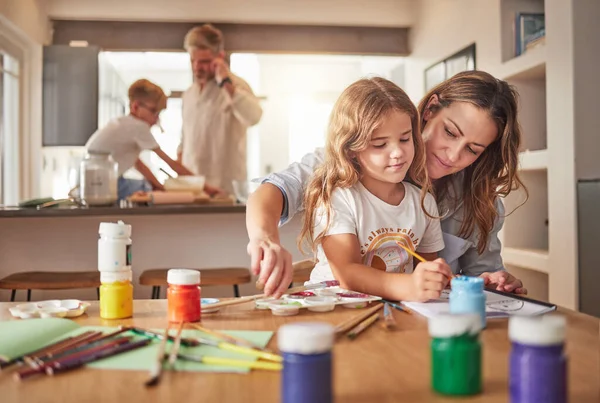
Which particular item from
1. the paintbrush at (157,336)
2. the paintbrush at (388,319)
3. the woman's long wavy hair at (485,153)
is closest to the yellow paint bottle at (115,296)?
the paintbrush at (157,336)

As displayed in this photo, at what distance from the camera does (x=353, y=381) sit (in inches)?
29.3

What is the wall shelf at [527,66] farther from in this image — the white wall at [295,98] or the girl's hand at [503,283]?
the white wall at [295,98]

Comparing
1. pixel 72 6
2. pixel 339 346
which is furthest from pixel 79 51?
pixel 339 346

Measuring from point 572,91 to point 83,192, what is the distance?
7.93 feet

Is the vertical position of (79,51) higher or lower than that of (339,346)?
higher

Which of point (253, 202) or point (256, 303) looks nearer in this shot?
point (256, 303)

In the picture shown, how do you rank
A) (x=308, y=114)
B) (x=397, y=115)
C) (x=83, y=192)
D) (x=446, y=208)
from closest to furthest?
(x=397, y=115) < (x=446, y=208) < (x=83, y=192) < (x=308, y=114)

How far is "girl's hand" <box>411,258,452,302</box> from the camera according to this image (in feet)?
3.83

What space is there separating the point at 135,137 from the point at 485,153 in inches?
96.4

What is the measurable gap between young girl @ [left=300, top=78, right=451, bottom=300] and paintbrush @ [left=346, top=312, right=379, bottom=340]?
254 mm

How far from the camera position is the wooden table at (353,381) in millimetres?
692

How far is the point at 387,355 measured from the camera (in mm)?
862

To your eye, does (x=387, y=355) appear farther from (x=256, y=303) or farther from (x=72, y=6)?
(x=72, y=6)

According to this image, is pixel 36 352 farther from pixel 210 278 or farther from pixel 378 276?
pixel 210 278
